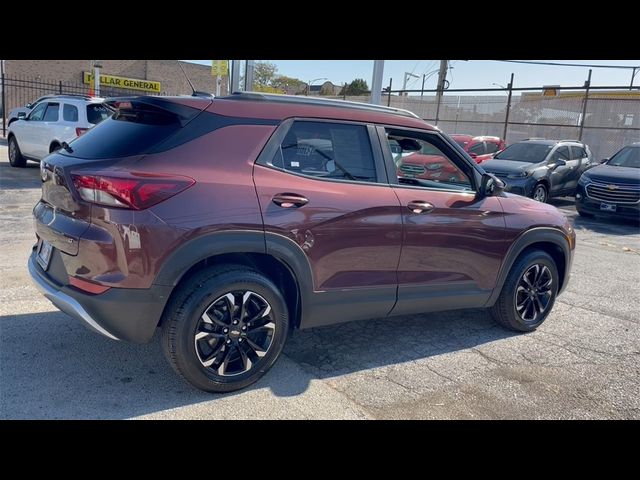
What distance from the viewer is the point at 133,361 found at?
3744 mm

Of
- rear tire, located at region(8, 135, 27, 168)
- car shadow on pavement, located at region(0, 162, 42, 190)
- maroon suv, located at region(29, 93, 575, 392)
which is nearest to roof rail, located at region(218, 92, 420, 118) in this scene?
maroon suv, located at region(29, 93, 575, 392)

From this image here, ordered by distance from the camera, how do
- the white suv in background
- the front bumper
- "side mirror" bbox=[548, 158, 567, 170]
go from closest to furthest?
the front bumper
the white suv in background
"side mirror" bbox=[548, 158, 567, 170]

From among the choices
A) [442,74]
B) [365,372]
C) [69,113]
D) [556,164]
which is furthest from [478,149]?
[365,372]

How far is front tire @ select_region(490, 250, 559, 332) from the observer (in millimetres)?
4680

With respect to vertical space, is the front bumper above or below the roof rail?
below

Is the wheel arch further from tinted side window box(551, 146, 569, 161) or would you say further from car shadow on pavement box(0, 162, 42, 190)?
tinted side window box(551, 146, 569, 161)

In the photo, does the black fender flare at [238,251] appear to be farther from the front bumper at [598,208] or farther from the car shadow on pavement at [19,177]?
the front bumper at [598,208]

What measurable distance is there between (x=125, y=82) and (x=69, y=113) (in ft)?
89.5

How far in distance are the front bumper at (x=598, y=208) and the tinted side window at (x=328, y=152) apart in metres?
9.37

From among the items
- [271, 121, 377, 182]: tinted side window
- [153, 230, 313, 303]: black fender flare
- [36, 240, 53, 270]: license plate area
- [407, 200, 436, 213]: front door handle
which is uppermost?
[271, 121, 377, 182]: tinted side window

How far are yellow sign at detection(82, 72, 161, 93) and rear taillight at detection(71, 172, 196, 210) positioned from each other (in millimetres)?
35596

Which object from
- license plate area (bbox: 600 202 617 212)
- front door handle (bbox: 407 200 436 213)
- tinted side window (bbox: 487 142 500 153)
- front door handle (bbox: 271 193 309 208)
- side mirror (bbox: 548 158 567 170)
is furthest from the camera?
tinted side window (bbox: 487 142 500 153)

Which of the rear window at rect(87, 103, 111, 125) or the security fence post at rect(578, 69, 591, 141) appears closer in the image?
the rear window at rect(87, 103, 111, 125)

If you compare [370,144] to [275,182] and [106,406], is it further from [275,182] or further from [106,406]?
[106,406]
